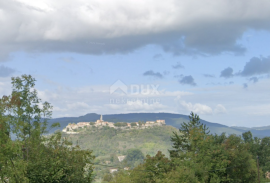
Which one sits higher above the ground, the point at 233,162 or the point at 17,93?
the point at 17,93

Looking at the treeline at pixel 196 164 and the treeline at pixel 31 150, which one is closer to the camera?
the treeline at pixel 31 150

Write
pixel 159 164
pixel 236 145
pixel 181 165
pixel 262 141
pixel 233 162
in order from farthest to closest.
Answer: pixel 262 141, pixel 236 145, pixel 233 162, pixel 159 164, pixel 181 165

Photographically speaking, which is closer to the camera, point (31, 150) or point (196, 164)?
point (31, 150)

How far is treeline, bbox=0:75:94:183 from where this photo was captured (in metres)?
20.9

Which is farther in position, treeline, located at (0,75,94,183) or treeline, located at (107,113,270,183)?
treeline, located at (107,113,270,183)

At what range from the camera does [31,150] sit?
2252cm

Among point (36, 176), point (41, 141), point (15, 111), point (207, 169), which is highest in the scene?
point (15, 111)

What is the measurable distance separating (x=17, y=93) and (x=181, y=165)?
29.8 m

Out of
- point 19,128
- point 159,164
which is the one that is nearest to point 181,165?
point 159,164

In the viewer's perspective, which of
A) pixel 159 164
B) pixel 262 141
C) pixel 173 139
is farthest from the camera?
pixel 262 141

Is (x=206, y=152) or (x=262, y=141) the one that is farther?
(x=262, y=141)

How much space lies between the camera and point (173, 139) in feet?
200

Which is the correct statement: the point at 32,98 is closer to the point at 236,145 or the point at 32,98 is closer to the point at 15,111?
the point at 15,111

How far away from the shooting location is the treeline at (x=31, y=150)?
68.4 feet
